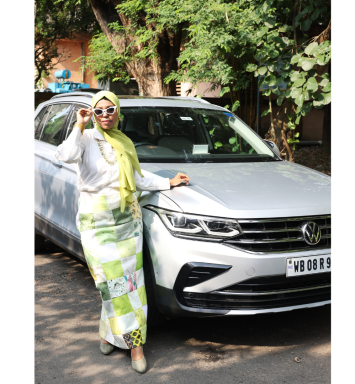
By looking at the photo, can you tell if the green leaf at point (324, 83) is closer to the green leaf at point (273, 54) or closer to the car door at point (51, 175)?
the green leaf at point (273, 54)

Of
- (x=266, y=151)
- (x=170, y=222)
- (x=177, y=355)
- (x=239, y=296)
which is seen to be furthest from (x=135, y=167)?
(x=266, y=151)

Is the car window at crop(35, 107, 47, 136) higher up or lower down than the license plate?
higher up

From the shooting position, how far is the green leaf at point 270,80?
6498 mm

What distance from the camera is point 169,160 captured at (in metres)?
4.11

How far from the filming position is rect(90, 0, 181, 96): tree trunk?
903 centimetres

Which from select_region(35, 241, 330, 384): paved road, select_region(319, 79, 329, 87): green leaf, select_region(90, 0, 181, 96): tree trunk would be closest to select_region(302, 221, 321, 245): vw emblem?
select_region(35, 241, 330, 384): paved road

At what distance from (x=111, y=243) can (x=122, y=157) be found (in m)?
0.56

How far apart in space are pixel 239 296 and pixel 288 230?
0.52 m

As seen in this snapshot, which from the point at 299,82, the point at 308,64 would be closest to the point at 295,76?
the point at 299,82

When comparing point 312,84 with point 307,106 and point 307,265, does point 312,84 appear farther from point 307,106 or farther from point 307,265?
point 307,265

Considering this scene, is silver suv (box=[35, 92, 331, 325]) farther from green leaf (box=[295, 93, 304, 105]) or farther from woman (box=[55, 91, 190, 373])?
green leaf (box=[295, 93, 304, 105])

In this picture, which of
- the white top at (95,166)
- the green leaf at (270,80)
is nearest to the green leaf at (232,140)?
the white top at (95,166)

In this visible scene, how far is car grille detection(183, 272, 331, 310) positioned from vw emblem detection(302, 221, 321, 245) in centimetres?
22

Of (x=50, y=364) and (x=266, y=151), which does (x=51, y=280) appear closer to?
(x=50, y=364)
